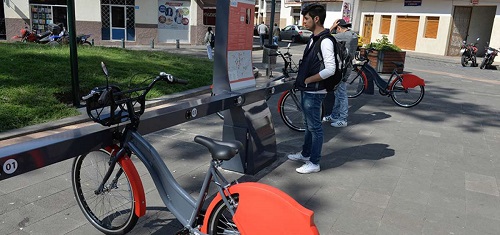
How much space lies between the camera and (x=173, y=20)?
923 inches

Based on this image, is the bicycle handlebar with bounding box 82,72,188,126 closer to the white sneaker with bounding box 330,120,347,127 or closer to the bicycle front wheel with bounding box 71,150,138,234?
the bicycle front wheel with bounding box 71,150,138,234

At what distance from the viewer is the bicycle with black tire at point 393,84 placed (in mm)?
7812

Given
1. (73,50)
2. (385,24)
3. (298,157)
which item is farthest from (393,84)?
(385,24)

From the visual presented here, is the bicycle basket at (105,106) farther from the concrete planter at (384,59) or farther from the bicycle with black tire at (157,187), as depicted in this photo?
the concrete planter at (384,59)

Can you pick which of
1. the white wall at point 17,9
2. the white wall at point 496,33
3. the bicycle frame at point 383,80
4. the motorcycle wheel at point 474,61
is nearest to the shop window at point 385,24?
the white wall at point 496,33

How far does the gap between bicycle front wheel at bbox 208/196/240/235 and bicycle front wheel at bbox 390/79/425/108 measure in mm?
6390

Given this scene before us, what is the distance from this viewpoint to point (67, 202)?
139 inches

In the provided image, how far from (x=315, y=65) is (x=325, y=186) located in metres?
1.22

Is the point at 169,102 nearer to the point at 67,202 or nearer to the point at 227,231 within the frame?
the point at 67,202

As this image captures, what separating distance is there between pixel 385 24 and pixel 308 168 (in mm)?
25941

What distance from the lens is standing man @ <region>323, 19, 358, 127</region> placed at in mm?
6196

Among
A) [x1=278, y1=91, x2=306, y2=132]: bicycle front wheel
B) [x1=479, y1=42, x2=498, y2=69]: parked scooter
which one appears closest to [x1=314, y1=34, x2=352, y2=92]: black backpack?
[x1=278, y1=91, x2=306, y2=132]: bicycle front wheel

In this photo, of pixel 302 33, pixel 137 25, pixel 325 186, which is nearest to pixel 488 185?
pixel 325 186

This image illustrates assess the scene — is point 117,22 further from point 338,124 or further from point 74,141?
point 74,141
